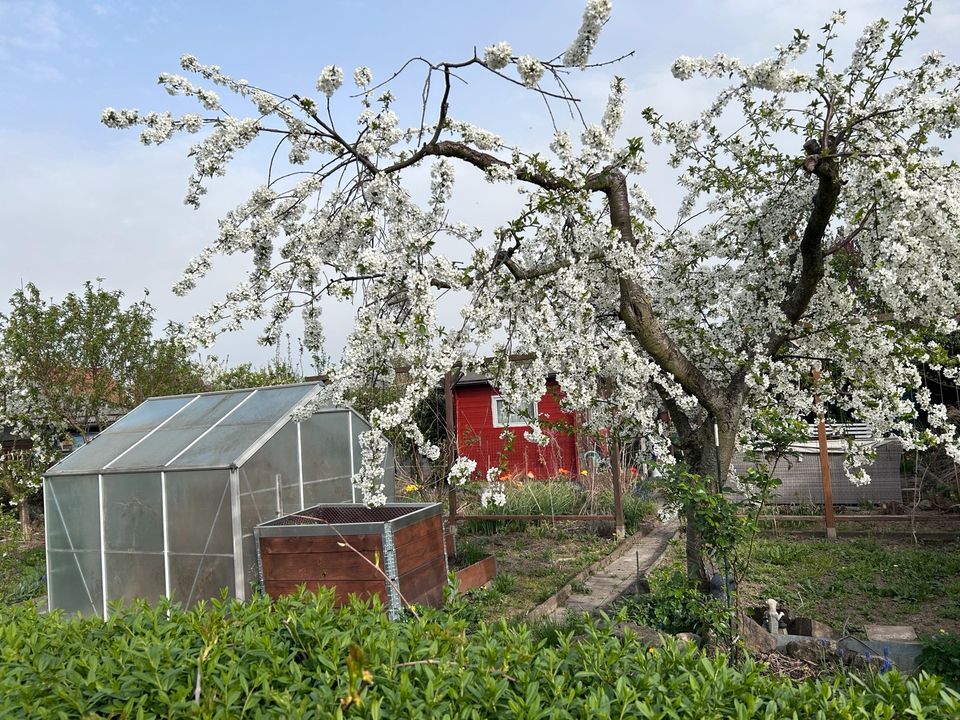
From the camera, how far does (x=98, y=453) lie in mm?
7562

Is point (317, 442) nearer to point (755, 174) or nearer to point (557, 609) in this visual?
point (557, 609)

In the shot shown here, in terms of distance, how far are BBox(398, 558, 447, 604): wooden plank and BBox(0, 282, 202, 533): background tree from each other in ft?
23.9

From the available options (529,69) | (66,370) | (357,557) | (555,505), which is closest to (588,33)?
(529,69)

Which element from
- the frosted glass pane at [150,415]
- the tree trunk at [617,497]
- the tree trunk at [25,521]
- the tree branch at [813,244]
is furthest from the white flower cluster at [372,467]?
Answer: the tree trunk at [25,521]

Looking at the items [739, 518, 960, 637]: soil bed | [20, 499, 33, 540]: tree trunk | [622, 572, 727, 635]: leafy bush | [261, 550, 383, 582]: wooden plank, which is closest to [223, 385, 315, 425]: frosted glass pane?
[261, 550, 383, 582]: wooden plank

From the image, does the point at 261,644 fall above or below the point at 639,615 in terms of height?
above

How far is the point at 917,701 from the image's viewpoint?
206 cm

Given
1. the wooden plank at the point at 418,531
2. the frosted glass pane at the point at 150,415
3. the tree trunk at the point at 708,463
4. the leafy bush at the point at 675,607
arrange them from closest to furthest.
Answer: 1. the leafy bush at the point at 675,607
2. the tree trunk at the point at 708,463
3. the wooden plank at the point at 418,531
4. the frosted glass pane at the point at 150,415

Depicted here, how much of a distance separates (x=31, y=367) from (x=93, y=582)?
6229 mm

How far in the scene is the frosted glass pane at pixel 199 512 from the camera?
20.1 feet

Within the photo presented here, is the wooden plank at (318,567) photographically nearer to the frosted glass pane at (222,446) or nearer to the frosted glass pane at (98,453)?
the frosted glass pane at (222,446)

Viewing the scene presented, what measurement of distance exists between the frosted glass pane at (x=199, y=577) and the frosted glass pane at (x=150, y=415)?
211 cm

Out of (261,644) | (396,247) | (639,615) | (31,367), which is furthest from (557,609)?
(31,367)

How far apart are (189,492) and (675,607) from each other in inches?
163
